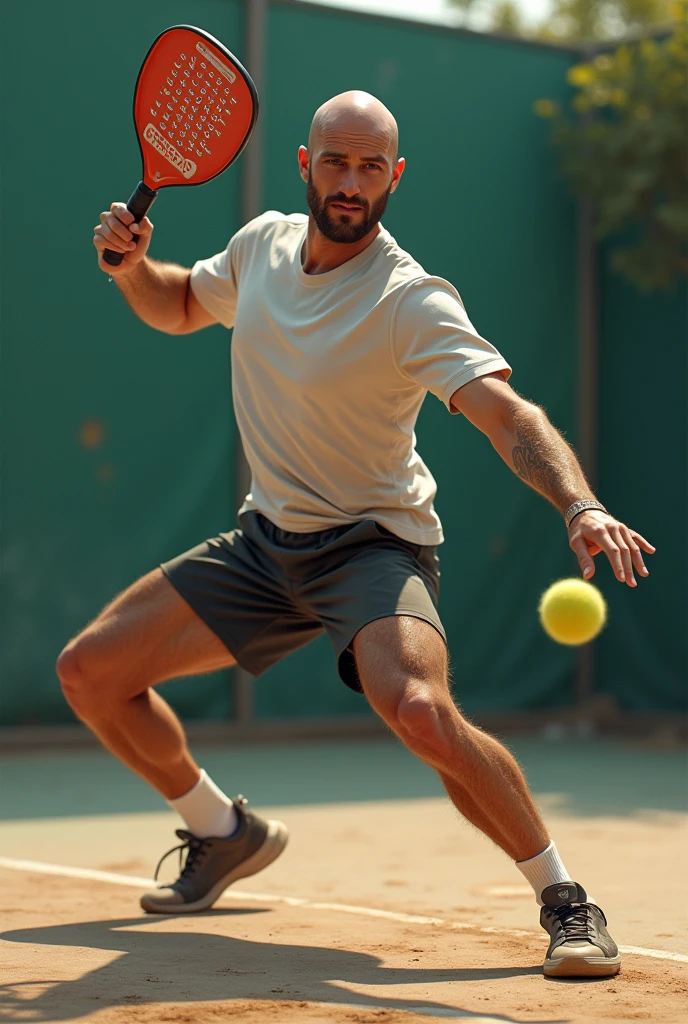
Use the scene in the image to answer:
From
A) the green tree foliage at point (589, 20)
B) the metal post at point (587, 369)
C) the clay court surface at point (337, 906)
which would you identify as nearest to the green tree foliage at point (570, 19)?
the green tree foliage at point (589, 20)

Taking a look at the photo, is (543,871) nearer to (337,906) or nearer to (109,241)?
(337,906)

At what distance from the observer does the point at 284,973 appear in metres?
3.32

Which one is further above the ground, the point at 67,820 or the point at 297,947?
the point at 67,820

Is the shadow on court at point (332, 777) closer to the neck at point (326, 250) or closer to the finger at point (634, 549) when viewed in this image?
the neck at point (326, 250)

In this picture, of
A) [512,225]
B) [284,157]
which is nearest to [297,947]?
[284,157]

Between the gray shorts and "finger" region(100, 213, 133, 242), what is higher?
"finger" region(100, 213, 133, 242)

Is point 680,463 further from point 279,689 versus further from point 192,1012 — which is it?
point 192,1012

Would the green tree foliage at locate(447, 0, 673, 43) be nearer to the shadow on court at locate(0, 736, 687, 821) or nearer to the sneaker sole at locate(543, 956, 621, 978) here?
the shadow on court at locate(0, 736, 687, 821)

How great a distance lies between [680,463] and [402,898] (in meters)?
4.50

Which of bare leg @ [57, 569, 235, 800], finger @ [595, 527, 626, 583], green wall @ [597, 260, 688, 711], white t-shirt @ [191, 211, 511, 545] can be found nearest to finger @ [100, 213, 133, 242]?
white t-shirt @ [191, 211, 511, 545]

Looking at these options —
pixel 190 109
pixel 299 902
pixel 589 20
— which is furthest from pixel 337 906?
pixel 589 20

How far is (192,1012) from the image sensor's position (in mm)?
→ 2949

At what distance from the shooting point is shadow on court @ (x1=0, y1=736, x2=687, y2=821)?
5957mm

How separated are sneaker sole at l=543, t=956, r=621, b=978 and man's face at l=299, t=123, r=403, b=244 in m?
1.75
